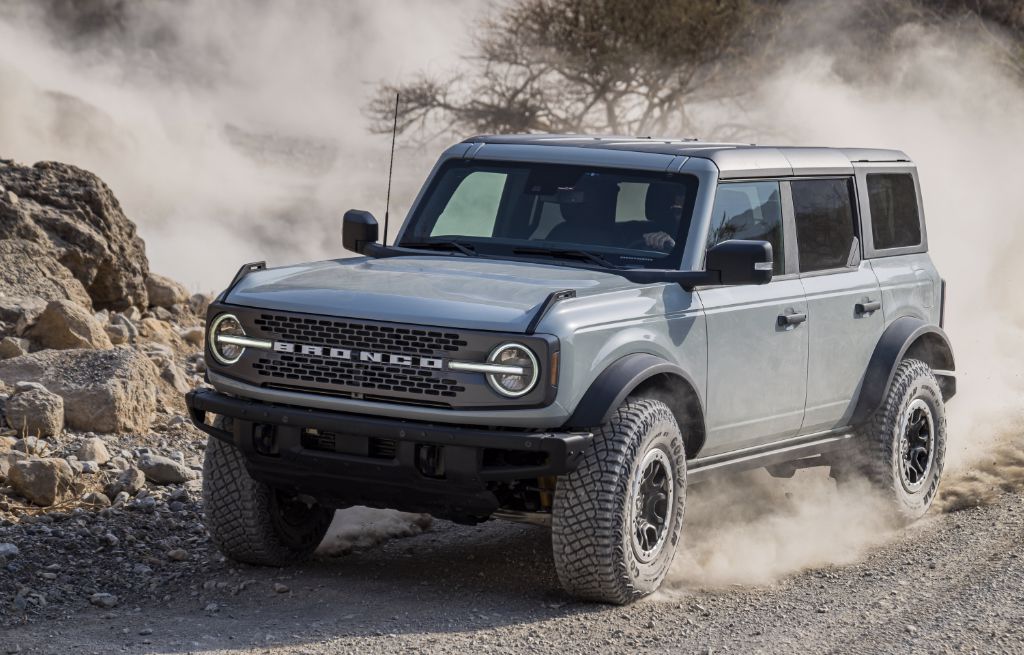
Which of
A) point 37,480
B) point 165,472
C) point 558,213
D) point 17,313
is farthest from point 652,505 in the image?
point 17,313

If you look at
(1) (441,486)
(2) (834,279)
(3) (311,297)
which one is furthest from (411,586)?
(2) (834,279)

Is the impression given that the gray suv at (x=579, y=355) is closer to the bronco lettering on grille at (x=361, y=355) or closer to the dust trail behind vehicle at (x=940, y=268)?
the bronco lettering on grille at (x=361, y=355)

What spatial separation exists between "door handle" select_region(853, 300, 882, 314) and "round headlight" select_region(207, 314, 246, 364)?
3.22m

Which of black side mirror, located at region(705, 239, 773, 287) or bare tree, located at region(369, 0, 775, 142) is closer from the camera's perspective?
black side mirror, located at region(705, 239, 773, 287)

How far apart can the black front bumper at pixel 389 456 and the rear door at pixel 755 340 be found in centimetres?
117

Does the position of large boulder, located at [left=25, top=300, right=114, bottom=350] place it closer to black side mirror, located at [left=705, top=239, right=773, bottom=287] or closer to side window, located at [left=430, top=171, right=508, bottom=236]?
side window, located at [left=430, top=171, right=508, bottom=236]

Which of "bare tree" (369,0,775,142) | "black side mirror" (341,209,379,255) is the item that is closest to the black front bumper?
"black side mirror" (341,209,379,255)

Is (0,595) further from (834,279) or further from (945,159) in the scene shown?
(945,159)

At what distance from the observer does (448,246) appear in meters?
7.74

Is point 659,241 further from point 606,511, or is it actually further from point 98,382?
point 98,382

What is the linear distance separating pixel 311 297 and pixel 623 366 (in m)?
1.27

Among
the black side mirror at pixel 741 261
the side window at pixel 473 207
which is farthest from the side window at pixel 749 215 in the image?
the side window at pixel 473 207

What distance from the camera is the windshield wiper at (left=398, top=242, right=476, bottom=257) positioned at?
301 inches

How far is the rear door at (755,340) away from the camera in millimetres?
7320
